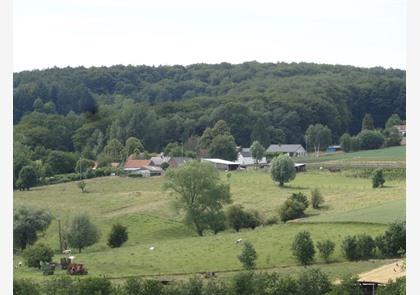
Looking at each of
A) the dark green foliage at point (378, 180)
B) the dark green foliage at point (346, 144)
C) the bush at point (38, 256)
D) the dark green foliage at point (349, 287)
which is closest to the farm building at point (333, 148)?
the dark green foliage at point (346, 144)

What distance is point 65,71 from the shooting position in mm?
56844

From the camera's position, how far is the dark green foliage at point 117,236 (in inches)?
848

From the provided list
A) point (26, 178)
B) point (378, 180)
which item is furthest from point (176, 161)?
point (378, 180)

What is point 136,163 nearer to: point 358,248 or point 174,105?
point 174,105

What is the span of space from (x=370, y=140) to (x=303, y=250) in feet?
100

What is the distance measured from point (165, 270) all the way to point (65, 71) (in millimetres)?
41857

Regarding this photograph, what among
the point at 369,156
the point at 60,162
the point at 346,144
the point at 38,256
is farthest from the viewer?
the point at 346,144

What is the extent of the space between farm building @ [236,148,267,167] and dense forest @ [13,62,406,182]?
4401 millimetres

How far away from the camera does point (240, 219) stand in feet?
75.7

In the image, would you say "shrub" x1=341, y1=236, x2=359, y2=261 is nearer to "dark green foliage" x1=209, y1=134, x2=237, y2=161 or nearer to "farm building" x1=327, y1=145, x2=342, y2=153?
"dark green foliage" x1=209, y1=134, x2=237, y2=161

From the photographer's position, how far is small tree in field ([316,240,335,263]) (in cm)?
1752

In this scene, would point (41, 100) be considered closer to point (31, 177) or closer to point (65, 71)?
point (65, 71)

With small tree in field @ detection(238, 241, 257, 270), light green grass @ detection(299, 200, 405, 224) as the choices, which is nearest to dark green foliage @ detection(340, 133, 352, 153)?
light green grass @ detection(299, 200, 405, 224)
